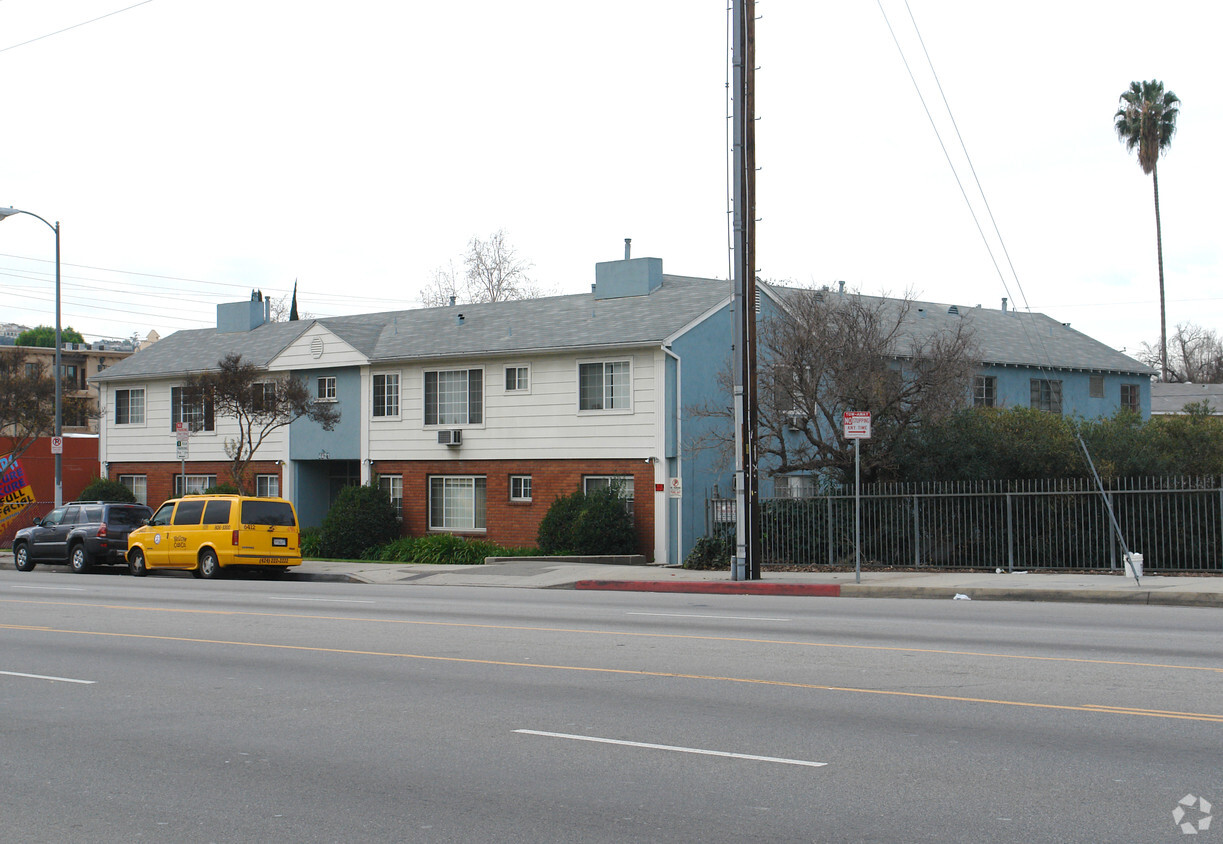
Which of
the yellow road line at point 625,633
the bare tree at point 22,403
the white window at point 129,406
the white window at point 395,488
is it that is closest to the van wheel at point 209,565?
the yellow road line at point 625,633

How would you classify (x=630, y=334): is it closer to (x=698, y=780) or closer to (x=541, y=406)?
(x=541, y=406)

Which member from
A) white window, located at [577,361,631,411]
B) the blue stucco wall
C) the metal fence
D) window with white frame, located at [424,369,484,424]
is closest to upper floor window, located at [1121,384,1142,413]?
the metal fence

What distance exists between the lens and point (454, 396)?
1369 inches

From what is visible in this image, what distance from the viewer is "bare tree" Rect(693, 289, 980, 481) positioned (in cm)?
2698

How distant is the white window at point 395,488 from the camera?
35500mm

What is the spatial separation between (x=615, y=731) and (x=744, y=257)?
50.8 ft

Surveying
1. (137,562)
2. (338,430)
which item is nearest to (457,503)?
(338,430)

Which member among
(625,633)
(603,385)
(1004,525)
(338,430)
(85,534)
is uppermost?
(603,385)

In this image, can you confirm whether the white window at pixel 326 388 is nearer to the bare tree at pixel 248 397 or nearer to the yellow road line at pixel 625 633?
the bare tree at pixel 248 397

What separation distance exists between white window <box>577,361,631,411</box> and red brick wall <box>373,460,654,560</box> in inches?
56.3

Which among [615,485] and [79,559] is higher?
[615,485]

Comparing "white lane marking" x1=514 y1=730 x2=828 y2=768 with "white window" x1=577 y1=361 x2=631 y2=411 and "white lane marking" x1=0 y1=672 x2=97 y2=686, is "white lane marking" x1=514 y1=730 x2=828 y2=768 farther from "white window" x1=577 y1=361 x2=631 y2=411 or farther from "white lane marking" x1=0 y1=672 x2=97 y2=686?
"white window" x1=577 y1=361 x2=631 y2=411

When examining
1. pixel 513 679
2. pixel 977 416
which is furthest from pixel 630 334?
pixel 513 679

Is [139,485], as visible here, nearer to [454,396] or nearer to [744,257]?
[454,396]
